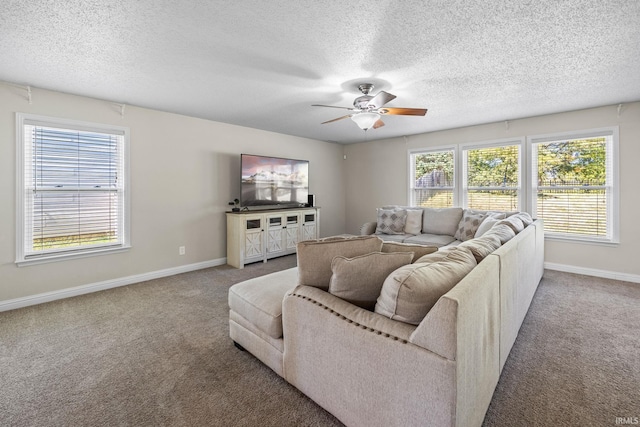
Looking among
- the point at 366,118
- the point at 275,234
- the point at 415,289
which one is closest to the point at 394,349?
the point at 415,289

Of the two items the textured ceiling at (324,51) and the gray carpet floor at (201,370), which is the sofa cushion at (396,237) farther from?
the textured ceiling at (324,51)

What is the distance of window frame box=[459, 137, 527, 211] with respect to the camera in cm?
454

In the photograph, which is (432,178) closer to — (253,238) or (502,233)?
(502,233)

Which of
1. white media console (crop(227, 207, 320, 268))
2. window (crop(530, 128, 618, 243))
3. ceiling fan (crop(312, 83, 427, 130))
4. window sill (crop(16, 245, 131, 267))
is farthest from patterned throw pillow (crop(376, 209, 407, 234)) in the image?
window sill (crop(16, 245, 131, 267))

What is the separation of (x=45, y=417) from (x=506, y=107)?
533 cm

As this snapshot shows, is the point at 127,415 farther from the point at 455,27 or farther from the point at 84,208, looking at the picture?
the point at 455,27

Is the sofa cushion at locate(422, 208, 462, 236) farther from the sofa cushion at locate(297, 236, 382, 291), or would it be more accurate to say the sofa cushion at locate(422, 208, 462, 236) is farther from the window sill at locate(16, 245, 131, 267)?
the window sill at locate(16, 245, 131, 267)

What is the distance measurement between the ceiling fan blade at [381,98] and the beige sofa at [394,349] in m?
1.67

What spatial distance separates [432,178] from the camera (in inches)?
219

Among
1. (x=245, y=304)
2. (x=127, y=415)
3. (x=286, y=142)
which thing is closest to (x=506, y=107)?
(x=286, y=142)

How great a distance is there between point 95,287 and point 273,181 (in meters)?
2.97

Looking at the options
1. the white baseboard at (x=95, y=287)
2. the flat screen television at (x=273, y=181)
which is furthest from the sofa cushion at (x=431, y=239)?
the white baseboard at (x=95, y=287)

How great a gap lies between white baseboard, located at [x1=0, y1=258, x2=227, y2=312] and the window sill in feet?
1.18

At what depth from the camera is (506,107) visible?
390cm
